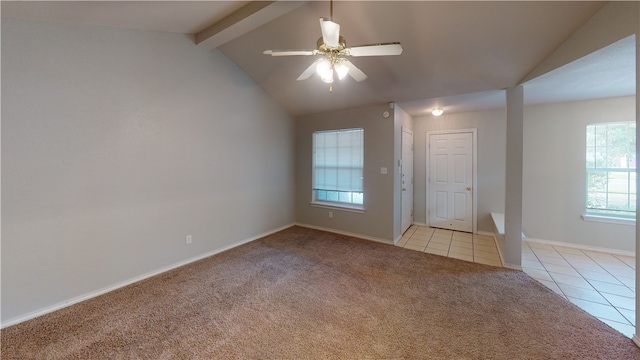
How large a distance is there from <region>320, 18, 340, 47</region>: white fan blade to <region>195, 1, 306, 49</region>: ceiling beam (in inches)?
38.1

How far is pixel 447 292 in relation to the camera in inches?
96.8

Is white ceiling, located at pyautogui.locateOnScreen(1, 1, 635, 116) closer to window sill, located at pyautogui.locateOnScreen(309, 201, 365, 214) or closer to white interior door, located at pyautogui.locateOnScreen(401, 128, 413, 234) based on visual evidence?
white interior door, located at pyautogui.locateOnScreen(401, 128, 413, 234)

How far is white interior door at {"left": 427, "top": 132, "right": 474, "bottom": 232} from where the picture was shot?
452 cm

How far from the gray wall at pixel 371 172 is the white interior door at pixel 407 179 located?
0.61 meters

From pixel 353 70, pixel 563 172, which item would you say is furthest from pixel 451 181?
pixel 353 70

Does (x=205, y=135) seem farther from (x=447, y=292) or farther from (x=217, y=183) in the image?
(x=447, y=292)

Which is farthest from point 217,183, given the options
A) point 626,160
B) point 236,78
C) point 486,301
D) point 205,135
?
point 626,160

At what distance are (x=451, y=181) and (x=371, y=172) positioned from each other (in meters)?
1.82

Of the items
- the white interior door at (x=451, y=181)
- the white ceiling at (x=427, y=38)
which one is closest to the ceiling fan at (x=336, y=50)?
the white ceiling at (x=427, y=38)

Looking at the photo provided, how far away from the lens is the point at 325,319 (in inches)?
80.0

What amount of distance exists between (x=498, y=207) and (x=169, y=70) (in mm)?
5655

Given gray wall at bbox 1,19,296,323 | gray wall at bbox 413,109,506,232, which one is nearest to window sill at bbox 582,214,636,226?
gray wall at bbox 413,109,506,232

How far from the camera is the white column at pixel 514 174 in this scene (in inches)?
115

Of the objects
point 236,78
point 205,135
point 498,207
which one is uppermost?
point 236,78
